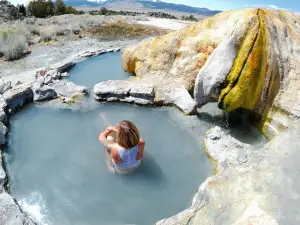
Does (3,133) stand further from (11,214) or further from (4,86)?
(4,86)

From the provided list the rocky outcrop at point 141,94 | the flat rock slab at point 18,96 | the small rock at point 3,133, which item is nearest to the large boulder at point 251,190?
the rocky outcrop at point 141,94

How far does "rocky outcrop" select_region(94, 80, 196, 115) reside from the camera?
695 cm

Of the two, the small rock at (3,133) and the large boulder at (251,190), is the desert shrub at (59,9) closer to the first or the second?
the small rock at (3,133)

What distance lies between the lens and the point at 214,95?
6.04m

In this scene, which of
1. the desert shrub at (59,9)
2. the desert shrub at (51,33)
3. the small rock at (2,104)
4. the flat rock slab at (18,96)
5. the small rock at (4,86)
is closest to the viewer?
the small rock at (2,104)

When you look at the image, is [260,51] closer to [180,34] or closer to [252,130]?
[252,130]

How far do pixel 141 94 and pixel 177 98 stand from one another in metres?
0.90

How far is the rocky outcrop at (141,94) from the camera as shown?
6.95 metres

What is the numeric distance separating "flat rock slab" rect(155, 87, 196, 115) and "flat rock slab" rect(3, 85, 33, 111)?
10.9ft

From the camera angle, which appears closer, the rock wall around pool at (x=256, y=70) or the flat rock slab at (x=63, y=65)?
the rock wall around pool at (x=256, y=70)

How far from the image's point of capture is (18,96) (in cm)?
704

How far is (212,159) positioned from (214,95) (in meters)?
1.54

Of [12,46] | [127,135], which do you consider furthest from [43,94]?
[12,46]

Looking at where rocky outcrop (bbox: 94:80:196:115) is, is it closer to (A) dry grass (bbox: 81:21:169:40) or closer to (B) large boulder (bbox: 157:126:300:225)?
(B) large boulder (bbox: 157:126:300:225)
